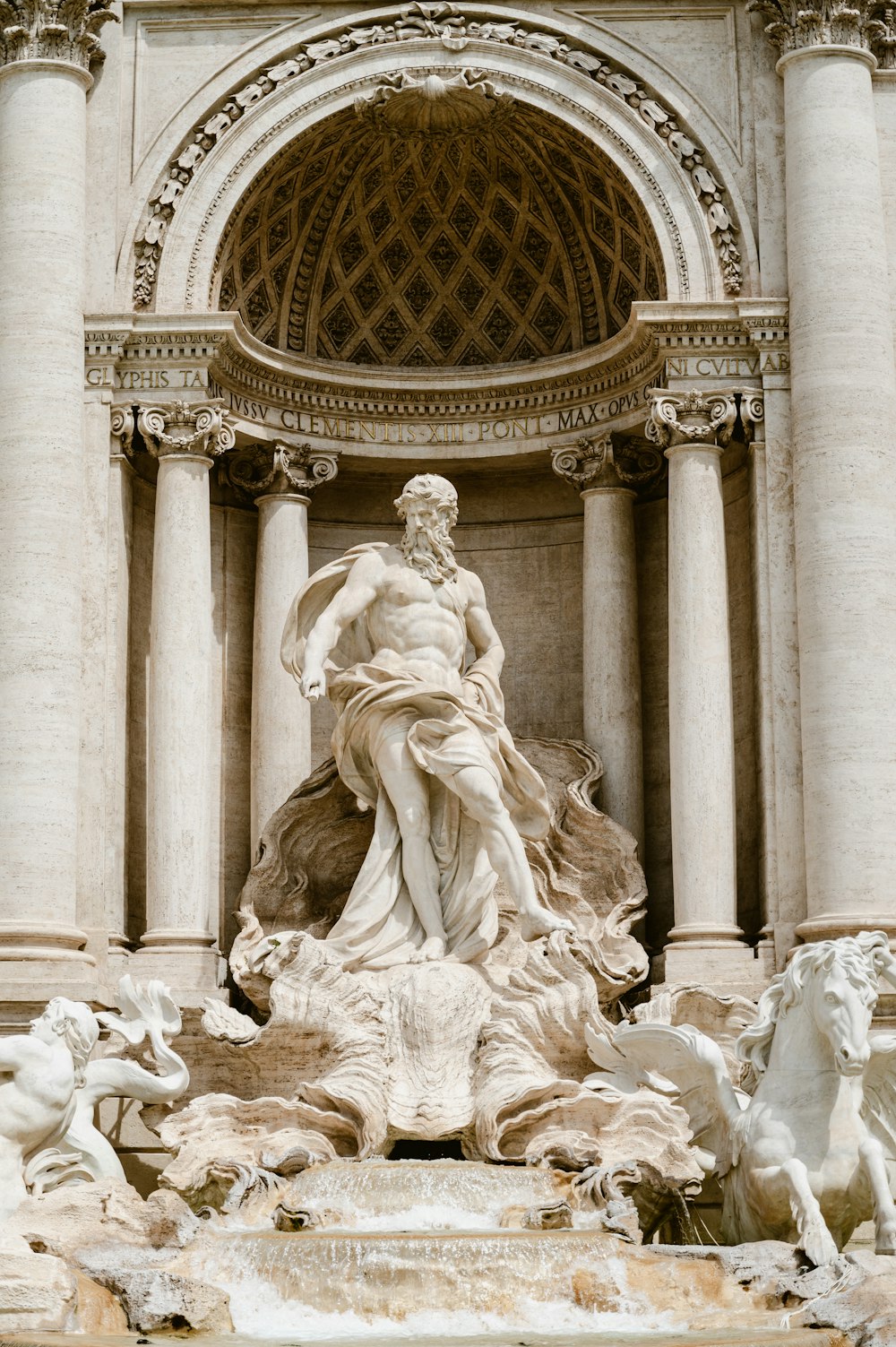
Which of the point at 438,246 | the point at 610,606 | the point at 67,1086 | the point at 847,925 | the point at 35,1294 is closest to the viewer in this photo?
the point at 35,1294

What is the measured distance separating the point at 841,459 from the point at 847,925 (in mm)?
3626

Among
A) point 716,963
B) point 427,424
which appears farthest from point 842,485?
point 427,424

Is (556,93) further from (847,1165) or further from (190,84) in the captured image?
(847,1165)

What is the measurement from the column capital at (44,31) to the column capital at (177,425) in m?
2.91

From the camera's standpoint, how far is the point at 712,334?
19422 millimetres

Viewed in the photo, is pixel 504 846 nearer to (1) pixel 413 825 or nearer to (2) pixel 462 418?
(1) pixel 413 825

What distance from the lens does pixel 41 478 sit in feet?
61.7

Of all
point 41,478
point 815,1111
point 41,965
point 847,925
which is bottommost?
point 815,1111

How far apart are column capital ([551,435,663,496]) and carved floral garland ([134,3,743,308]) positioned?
173cm

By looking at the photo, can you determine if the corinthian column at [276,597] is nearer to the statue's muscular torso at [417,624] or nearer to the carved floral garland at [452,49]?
the statue's muscular torso at [417,624]

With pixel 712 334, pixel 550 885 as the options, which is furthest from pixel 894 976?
pixel 712 334

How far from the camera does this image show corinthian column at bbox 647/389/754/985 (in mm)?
18469

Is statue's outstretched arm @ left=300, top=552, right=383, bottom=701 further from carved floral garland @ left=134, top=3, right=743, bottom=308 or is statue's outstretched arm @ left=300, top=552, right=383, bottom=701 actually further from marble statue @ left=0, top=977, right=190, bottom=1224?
carved floral garland @ left=134, top=3, right=743, bottom=308

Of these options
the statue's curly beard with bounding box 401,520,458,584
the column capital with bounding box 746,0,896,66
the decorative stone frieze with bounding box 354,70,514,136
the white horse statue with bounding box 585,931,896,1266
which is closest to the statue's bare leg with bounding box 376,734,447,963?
the statue's curly beard with bounding box 401,520,458,584
